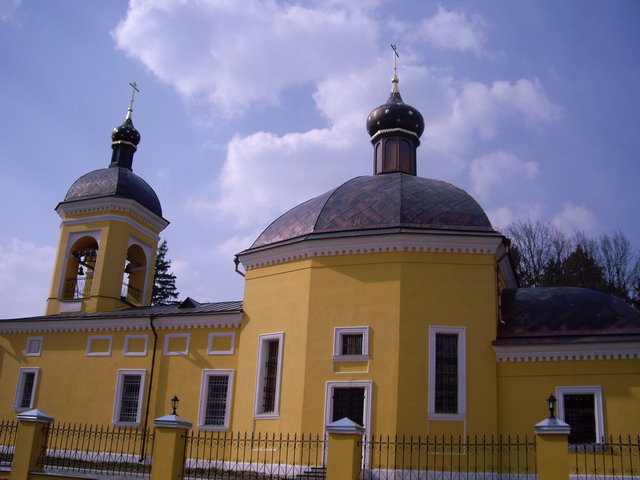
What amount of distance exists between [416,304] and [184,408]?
6518 millimetres

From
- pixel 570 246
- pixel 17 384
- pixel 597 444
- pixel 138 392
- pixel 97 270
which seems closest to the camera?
pixel 597 444

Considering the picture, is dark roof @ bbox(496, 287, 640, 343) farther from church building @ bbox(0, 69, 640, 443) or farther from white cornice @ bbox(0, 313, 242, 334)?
white cornice @ bbox(0, 313, 242, 334)

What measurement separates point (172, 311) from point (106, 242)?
4.12m

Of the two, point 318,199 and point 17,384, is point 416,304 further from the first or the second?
point 17,384

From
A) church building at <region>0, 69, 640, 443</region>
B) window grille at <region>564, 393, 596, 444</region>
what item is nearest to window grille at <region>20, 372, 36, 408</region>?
church building at <region>0, 69, 640, 443</region>

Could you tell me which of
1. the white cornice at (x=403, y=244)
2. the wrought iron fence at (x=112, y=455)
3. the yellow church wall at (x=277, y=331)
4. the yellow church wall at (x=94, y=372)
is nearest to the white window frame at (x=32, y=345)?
the yellow church wall at (x=94, y=372)

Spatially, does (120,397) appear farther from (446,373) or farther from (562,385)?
(562,385)

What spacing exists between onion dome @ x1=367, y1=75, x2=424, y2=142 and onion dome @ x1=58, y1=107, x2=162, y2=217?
7.63 metres

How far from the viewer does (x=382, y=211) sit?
14.9 metres

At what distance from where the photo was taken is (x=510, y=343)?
13.5 m

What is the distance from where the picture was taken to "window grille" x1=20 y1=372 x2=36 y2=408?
1892 centimetres

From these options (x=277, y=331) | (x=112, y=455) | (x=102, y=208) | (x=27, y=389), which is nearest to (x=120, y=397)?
(x=112, y=455)

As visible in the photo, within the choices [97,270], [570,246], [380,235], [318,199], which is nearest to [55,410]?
[97,270]

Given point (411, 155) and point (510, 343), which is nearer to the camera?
point (510, 343)
